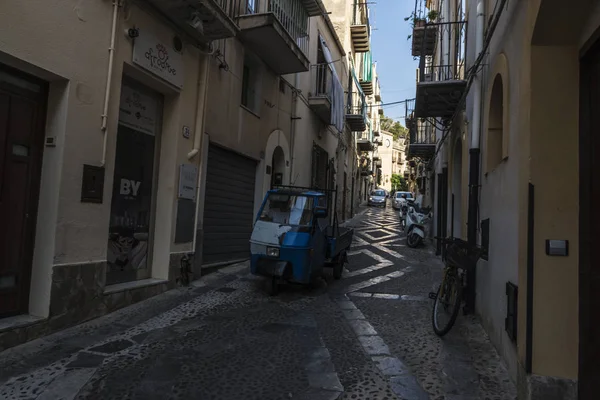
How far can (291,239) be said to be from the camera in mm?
6734

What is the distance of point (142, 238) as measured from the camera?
6.83m

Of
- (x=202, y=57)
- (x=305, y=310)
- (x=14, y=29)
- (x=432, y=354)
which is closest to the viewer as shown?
(x=14, y=29)

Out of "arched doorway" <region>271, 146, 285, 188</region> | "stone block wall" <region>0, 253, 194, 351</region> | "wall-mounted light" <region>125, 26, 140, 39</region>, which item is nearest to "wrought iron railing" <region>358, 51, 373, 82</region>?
"arched doorway" <region>271, 146, 285, 188</region>

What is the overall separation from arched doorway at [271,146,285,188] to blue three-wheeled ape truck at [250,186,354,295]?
165 inches

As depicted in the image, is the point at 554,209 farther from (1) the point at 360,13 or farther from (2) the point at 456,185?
(1) the point at 360,13

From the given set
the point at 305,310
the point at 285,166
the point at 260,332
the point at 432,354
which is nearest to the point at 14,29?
the point at 260,332

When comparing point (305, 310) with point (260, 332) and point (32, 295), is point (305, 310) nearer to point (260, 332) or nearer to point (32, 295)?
point (260, 332)

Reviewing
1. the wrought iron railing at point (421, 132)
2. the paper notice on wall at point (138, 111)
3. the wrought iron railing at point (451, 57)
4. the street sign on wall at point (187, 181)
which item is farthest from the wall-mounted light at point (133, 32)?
the wrought iron railing at point (421, 132)

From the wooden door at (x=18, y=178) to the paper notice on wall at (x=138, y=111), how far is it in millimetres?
1478

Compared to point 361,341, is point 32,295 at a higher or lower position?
Answer: higher

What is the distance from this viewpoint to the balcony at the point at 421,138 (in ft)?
49.8

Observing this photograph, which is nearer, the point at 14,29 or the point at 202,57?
the point at 14,29

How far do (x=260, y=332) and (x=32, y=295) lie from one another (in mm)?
2507

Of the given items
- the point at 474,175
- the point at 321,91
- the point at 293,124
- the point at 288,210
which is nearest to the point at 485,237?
the point at 474,175
